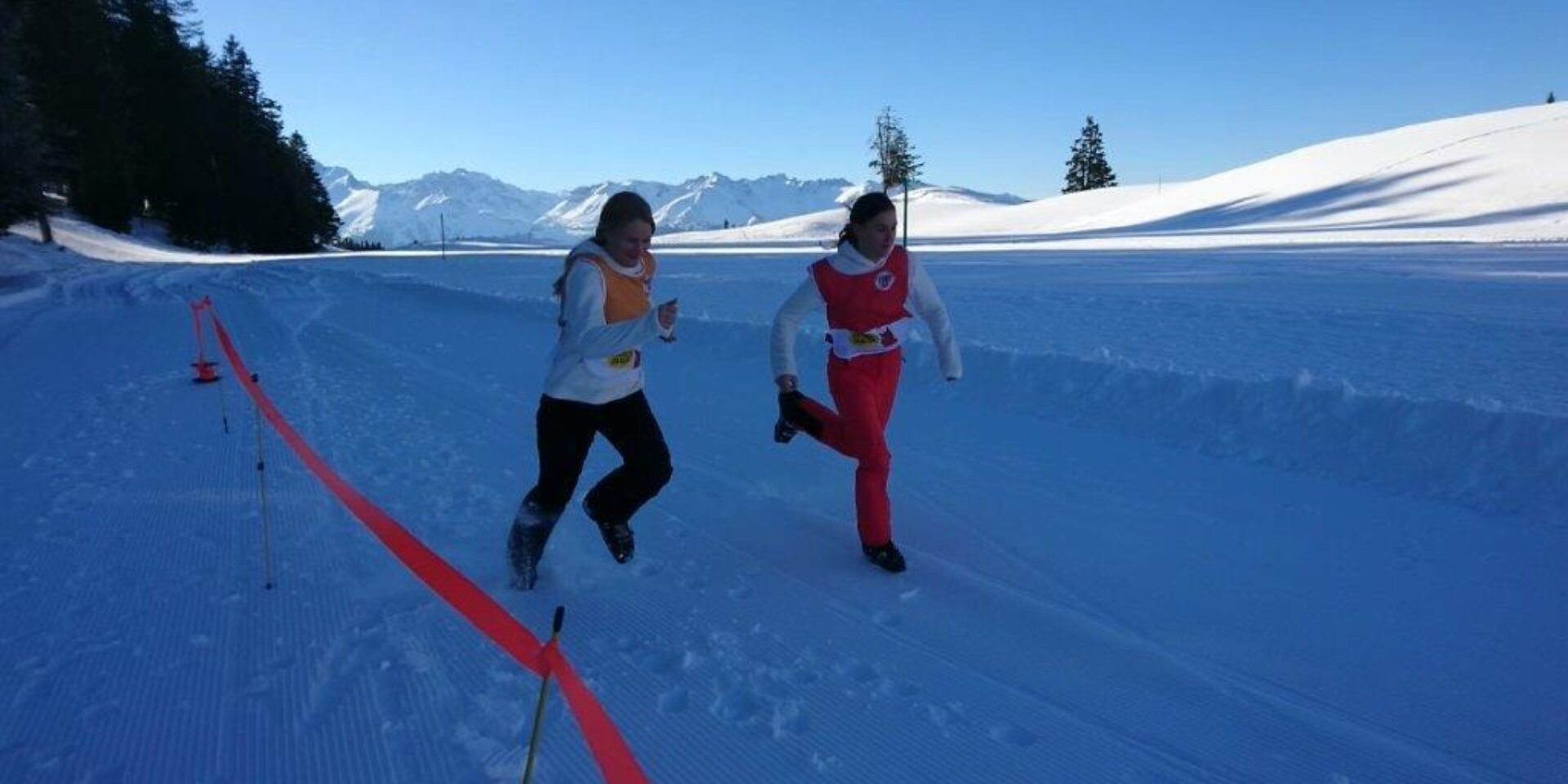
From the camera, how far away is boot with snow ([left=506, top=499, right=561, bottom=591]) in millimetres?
3938

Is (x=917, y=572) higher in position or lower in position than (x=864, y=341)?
lower

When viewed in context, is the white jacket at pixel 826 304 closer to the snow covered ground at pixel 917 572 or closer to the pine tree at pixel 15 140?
the snow covered ground at pixel 917 572

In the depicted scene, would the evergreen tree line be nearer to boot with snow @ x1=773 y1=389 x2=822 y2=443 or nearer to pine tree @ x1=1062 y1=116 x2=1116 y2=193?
boot with snow @ x1=773 y1=389 x2=822 y2=443

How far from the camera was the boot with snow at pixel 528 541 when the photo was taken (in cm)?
394

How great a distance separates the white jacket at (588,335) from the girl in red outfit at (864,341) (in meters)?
0.97

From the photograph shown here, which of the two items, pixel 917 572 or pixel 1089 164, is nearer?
pixel 917 572

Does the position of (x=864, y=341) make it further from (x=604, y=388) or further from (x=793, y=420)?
(x=604, y=388)

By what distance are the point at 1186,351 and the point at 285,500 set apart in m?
6.86

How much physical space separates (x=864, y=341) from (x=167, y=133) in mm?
61143

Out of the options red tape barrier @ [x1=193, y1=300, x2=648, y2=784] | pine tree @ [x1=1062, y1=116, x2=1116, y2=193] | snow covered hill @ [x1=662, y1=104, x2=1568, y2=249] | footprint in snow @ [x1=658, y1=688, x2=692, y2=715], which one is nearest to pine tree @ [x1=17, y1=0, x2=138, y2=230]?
snow covered hill @ [x1=662, y1=104, x2=1568, y2=249]

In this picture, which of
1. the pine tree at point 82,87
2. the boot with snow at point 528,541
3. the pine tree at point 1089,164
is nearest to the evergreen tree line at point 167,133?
the pine tree at point 82,87

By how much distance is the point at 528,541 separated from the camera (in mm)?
3973

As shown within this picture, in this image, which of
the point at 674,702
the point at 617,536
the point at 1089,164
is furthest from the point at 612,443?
the point at 1089,164

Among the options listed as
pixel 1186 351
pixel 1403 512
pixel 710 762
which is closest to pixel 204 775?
pixel 710 762
